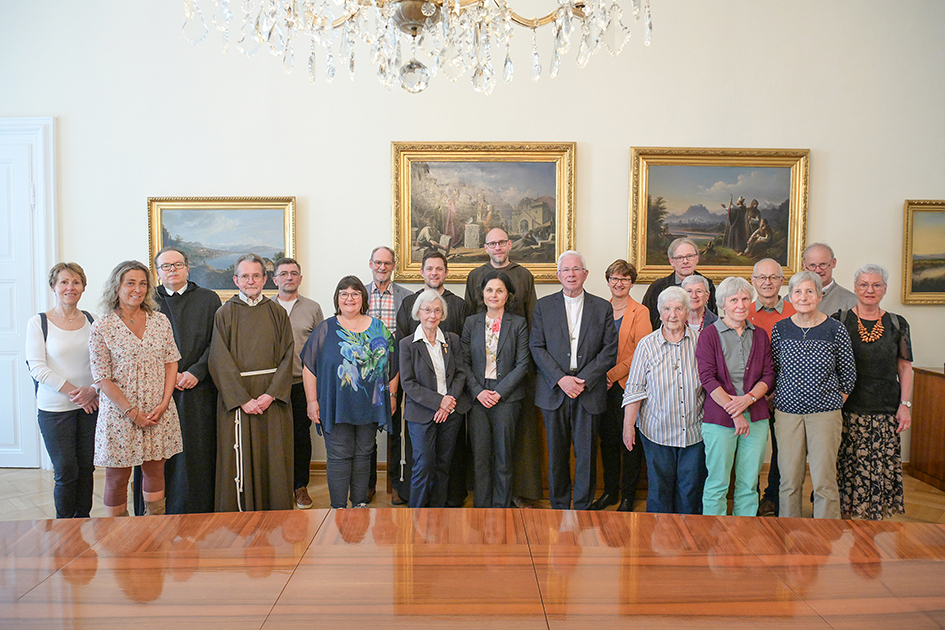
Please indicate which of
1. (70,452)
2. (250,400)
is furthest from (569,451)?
(70,452)

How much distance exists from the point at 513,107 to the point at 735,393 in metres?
2.85

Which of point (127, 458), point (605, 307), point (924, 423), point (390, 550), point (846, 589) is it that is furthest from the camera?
point (924, 423)

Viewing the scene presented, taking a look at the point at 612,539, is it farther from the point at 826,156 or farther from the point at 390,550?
the point at 826,156

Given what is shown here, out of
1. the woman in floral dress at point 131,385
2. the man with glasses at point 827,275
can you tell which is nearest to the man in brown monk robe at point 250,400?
the woman in floral dress at point 131,385

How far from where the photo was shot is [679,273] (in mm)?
3967

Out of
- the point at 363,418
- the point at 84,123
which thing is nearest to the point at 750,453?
the point at 363,418

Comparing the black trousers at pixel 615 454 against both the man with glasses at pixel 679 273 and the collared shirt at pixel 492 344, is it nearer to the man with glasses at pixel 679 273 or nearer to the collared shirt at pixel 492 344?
the man with glasses at pixel 679 273

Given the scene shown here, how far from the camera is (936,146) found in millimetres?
4711

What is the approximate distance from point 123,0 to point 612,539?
17.8 feet

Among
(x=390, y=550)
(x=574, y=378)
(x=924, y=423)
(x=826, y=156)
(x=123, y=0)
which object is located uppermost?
(x=123, y=0)

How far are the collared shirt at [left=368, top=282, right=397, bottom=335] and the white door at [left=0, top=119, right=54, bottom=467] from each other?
9.16 ft

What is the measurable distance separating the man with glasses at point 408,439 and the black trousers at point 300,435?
608 mm

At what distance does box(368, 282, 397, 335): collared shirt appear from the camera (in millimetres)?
4160

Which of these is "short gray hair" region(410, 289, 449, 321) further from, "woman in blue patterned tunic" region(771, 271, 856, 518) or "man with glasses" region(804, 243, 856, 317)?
"man with glasses" region(804, 243, 856, 317)
